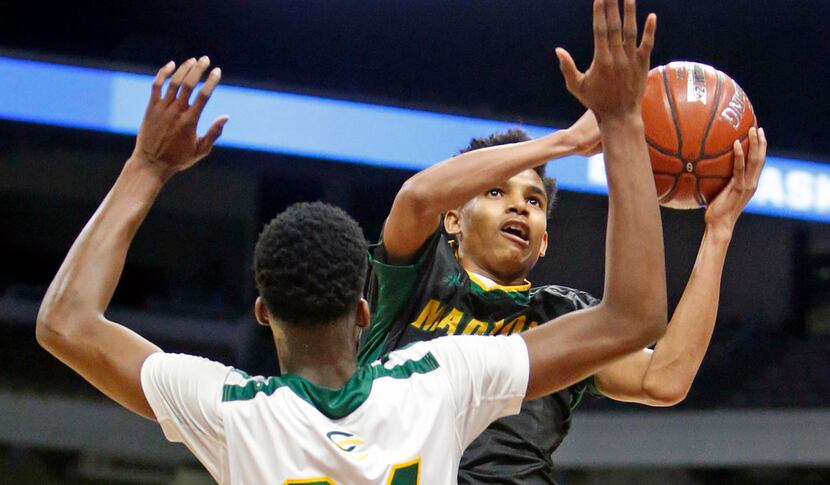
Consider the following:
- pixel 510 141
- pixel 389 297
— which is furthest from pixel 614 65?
pixel 510 141

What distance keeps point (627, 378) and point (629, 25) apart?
1.41 m

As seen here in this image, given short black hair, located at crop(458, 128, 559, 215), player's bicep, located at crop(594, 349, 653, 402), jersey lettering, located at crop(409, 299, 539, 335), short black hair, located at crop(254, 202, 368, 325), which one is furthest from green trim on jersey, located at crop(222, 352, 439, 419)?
short black hair, located at crop(458, 128, 559, 215)

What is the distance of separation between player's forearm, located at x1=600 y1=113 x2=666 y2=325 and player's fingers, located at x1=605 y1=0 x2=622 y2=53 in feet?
0.42

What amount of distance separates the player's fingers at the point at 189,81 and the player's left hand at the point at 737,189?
1407 millimetres

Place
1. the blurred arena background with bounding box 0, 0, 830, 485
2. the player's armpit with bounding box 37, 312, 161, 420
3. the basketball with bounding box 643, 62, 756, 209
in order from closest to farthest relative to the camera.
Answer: the player's armpit with bounding box 37, 312, 161, 420 < the basketball with bounding box 643, 62, 756, 209 < the blurred arena background with bounding box 0, 0, 830, 485

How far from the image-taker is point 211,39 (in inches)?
306

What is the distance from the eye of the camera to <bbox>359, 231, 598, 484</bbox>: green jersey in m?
2.74

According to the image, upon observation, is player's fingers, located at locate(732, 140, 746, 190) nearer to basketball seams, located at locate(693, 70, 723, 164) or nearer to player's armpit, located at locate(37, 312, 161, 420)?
basketball seams, located at locate(693, 70, 723, 164)

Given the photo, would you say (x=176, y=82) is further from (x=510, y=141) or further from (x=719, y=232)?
(x=510, y=141)

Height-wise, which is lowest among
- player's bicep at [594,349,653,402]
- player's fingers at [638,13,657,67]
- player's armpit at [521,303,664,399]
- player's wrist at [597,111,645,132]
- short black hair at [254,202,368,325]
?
player's bicep at [594,349,653,402]

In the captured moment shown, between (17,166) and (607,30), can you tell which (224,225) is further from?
(607,30)

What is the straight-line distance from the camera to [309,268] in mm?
1790

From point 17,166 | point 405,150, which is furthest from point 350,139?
point 17,166

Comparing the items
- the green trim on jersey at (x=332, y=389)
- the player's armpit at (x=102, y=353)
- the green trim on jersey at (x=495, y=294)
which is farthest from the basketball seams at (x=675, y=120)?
the player's armpit at (x=102, y=353)
